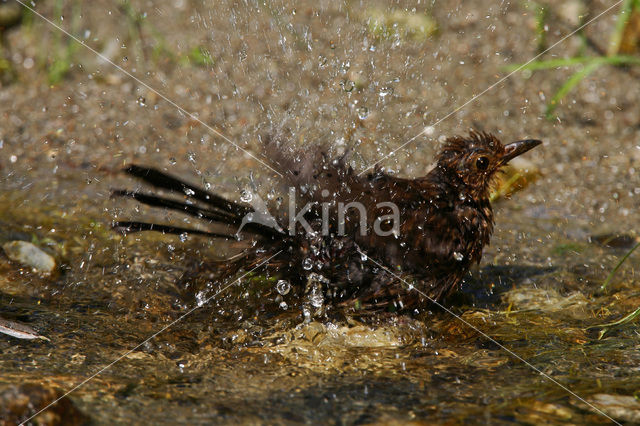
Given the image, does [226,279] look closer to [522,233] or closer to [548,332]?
[548,332]

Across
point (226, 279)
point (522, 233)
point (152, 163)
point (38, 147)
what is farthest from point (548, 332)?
point (38, 147)

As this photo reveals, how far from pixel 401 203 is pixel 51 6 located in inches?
167

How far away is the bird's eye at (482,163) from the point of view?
3822 millimetres

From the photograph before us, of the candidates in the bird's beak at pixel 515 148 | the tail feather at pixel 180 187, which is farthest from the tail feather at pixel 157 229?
the bird's beak at pixel 515 148

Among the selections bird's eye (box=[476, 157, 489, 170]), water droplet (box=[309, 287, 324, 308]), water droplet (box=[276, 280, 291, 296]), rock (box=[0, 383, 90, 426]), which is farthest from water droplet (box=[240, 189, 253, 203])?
rock (box=[0, 383, 90, 426])

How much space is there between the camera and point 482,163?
12.6ft

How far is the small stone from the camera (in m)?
3.64

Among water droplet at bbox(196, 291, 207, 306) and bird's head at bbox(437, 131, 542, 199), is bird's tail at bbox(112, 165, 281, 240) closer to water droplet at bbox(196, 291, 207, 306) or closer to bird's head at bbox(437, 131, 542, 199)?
water droplet at bbox(196, 291, 207, 306)

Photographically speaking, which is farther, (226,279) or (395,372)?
(226,279)

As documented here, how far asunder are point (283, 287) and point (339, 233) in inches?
16.2

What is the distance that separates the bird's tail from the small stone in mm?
499

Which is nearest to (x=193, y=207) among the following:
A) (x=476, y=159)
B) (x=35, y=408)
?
(x=35, y=408)

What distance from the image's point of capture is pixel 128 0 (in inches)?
242

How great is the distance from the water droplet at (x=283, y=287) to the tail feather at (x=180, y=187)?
40cm
